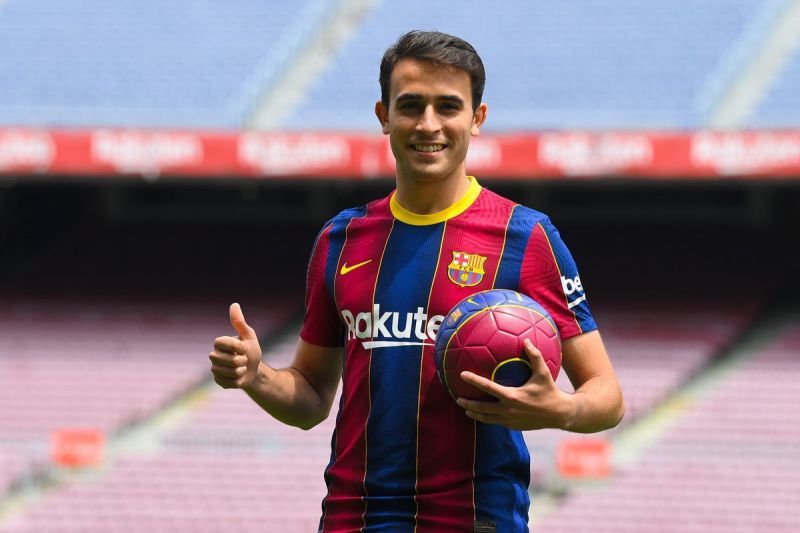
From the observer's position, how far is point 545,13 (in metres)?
16.3

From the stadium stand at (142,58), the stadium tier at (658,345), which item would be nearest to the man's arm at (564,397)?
the stadium tier at (658,345)

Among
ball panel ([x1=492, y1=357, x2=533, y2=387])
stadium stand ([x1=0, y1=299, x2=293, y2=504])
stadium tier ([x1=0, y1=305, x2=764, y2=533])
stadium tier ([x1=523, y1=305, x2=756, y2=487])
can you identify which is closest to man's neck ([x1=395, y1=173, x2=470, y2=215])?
ball panel ([x1=492, y1=357, x2=533, y2=387])

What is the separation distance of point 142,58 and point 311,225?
10.2 feet

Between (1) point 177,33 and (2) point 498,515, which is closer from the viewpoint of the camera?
(2) point 498,515

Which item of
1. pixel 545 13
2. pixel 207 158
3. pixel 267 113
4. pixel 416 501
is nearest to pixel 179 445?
pixel 207 158

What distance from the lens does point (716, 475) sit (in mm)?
12375

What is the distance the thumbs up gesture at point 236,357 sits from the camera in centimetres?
312

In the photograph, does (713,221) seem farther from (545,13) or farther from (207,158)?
(207,158)

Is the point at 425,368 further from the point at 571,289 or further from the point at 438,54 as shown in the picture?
the point at 438,54

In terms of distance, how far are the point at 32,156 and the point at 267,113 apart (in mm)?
2908

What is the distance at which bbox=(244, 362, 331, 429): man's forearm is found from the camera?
3371mm

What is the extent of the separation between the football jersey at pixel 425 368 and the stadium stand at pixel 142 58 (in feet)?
37.9

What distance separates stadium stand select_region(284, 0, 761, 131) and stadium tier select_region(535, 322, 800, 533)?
10.4ft

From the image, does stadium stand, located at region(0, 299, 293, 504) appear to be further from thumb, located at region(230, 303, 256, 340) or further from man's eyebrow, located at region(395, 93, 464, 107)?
man's eyebrow, located at region(395, 93, 464, 107)
